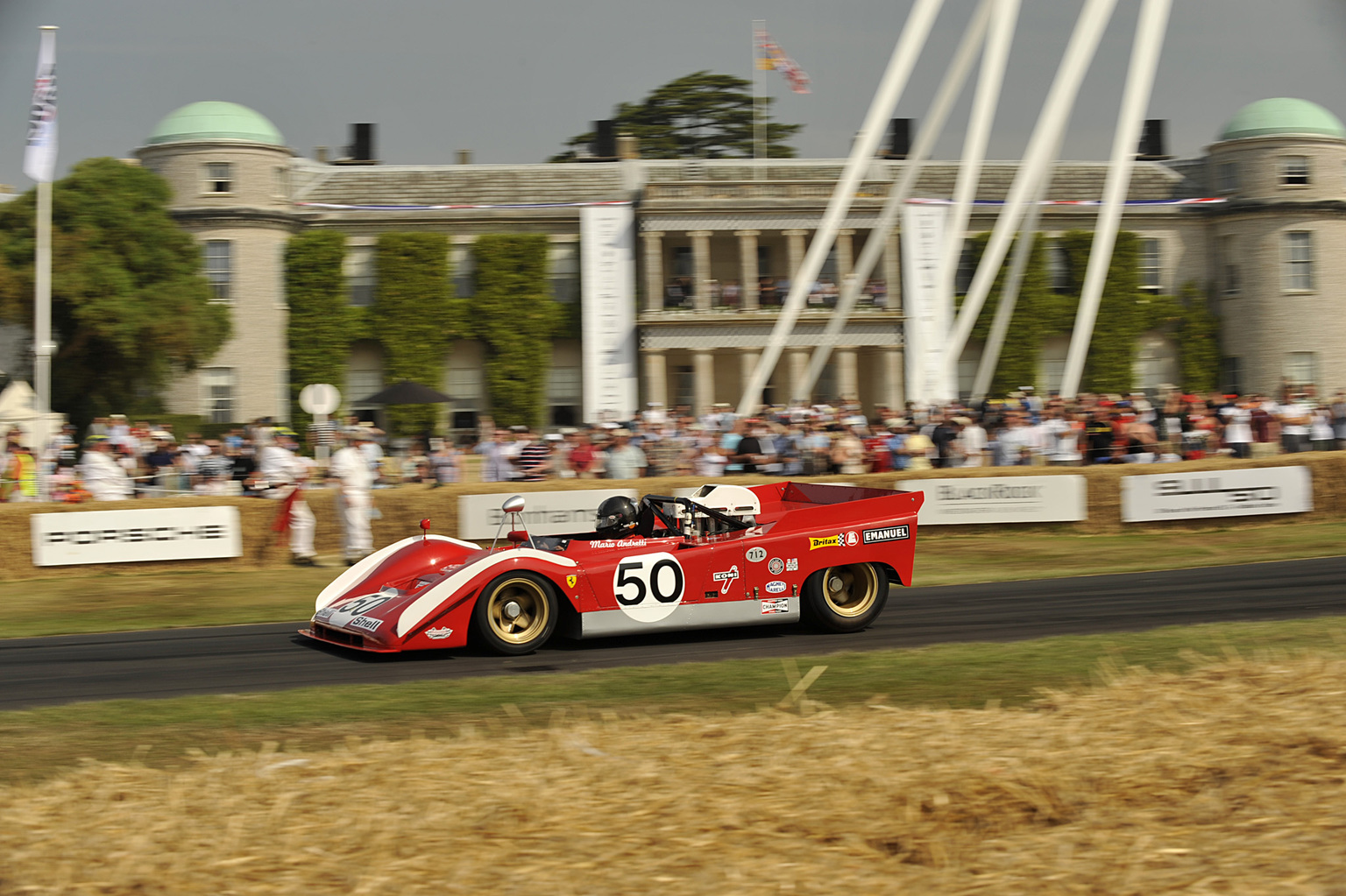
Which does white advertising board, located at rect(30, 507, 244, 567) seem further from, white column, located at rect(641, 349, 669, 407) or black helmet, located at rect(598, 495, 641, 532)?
white column, located at rect(641, 349, 669, 407)

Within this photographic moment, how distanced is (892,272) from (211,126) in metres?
19.9

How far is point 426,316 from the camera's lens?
3681 cm

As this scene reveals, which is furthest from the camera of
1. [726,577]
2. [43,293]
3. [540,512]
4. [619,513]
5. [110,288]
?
[110,288]

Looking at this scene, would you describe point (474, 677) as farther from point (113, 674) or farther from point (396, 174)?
point (396, 174)

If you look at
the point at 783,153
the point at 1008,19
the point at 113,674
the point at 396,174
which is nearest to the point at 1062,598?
the point at 113,674

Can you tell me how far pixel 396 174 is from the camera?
3844 centimetres

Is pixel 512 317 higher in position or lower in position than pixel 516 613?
higher

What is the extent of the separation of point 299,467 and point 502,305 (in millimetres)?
21335

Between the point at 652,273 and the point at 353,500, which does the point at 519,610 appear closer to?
the point at 353,500

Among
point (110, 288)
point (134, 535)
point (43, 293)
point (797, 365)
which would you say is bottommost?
point (134, 535)

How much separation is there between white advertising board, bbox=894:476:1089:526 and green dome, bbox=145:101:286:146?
2648 cm

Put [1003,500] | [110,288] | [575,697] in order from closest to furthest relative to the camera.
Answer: [575,697], [1003,500], [110,288]

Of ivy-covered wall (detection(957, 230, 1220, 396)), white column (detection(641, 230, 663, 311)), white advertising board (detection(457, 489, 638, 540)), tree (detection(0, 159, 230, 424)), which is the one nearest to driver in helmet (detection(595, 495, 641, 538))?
white advertising board (detection(457, 489, 638, 540))

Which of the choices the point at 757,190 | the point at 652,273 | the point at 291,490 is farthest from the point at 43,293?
the point at 757,190
